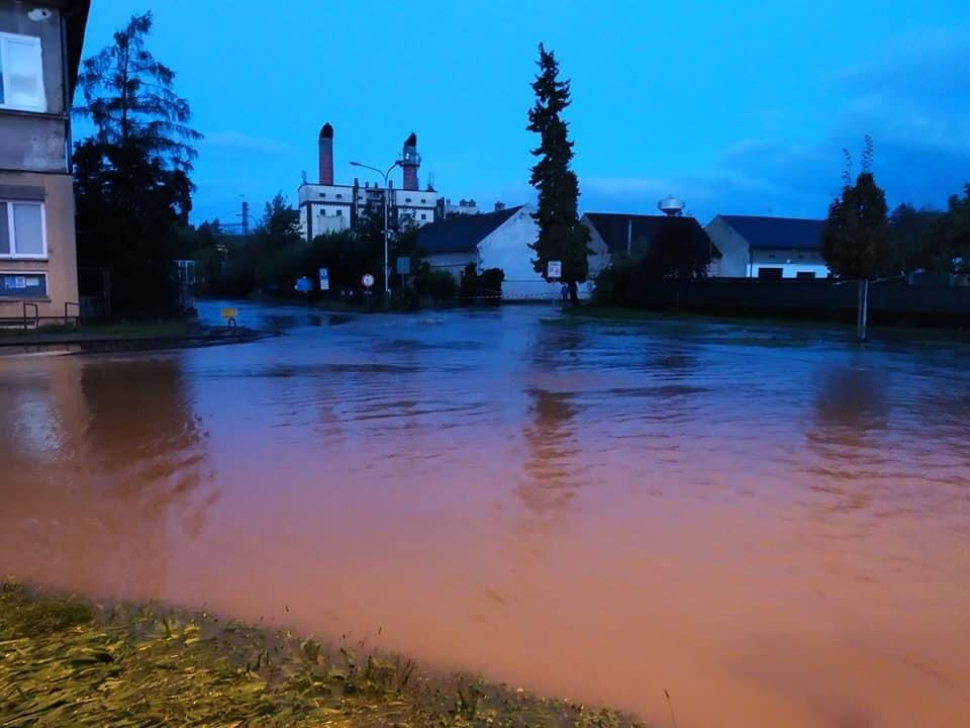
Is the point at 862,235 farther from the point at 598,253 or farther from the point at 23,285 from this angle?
the point at 598,253

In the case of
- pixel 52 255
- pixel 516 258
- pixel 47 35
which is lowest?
pixel 52 255

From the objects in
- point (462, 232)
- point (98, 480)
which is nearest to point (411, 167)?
point (462, 232)

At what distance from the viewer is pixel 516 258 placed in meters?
65.6

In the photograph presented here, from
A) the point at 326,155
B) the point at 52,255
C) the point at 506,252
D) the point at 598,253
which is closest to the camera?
the point at 52,255

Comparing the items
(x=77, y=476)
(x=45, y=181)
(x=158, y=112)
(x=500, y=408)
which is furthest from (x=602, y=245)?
(x=77, y=476)

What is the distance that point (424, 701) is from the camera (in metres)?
3.66

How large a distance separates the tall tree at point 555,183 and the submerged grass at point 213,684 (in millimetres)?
40681

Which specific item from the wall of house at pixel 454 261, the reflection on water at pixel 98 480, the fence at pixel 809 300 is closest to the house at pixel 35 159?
the reflection on water at pixel 98 480

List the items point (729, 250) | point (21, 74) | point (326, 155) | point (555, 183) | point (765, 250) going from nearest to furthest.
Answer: point (21, 74) < point (555, 183) < point (765, 250) < point (729, 250) < point (326, 155)

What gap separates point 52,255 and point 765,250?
52099 mm

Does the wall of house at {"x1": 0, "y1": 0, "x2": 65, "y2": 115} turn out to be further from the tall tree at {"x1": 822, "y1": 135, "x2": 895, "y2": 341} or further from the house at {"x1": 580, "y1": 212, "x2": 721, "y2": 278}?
the house at {"x1": 580, "y1": 212, "x2": 721, "y2": 278}

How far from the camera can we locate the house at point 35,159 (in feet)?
77.4

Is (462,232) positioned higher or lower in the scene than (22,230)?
higher

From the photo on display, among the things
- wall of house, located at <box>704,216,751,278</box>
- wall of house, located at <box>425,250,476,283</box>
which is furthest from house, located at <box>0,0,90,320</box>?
wall of house, located at <box>704,216,751,278</box>
